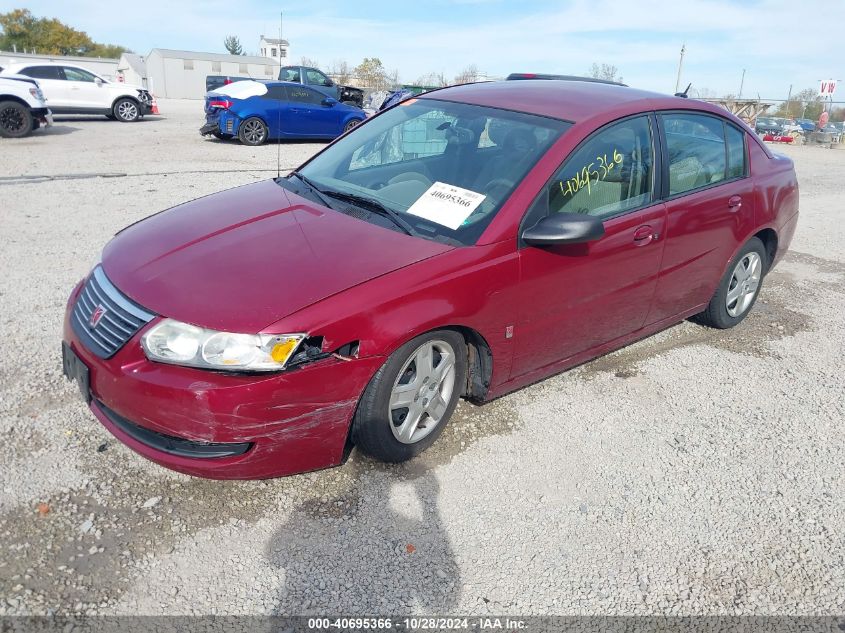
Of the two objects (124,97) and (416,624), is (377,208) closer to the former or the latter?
(416,624)

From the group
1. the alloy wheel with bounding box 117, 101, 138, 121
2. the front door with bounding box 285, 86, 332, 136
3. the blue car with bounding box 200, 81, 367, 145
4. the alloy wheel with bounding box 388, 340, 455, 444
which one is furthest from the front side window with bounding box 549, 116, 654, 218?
the alloy wheel with bounding box 117, 101, 138, 121

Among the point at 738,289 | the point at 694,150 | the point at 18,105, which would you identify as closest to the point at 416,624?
the point at 694,150

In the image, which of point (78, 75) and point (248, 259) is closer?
point (248, 259)

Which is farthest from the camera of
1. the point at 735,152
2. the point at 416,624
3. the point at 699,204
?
the point at 735,152

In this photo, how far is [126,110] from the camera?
19.3 m

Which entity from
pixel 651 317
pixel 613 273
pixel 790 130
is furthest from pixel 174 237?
pixel 790 130

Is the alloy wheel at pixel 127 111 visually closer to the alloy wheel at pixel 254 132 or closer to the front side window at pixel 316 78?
the front side window at pixel 316 78

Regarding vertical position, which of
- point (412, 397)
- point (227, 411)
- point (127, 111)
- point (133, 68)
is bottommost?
point (412, 397)

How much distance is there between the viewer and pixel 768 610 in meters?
2.47

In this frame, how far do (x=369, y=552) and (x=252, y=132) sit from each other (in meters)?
13.9

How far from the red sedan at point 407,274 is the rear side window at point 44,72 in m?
16.9

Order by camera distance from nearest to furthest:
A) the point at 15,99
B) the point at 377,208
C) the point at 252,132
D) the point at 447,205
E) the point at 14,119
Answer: the point at 447,205, the point at 377,208, the point at 15,99, the point at 14,119, the point at 252,132

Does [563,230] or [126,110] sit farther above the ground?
[563,230]

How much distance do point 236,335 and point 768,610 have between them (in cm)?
226
